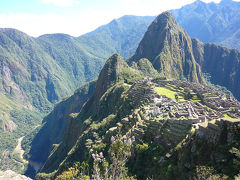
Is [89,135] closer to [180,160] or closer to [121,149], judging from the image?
[180,160]

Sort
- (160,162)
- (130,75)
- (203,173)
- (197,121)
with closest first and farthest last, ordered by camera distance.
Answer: (203,173) → (160,162) → (197,121) → (130,75)

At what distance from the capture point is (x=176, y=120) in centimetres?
4319

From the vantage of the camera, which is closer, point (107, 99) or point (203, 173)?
point (203, 173)

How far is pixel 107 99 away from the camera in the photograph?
145 m

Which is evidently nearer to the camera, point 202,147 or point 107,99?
point 202,147

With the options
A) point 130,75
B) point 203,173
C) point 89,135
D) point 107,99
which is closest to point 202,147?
Result: point 203,173

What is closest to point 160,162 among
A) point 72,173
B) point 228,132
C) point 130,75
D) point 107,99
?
point 228,132

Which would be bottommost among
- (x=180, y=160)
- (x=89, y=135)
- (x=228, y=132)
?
(x=89, y=135)

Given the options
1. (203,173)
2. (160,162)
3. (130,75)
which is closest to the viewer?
(203,173)

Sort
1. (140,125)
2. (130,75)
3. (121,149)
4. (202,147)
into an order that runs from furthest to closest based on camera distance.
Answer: (130,75) < (140,125) < (202,147) < (121,149)

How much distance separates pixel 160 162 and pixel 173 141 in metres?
5.33

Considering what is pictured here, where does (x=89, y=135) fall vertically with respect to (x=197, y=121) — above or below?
below

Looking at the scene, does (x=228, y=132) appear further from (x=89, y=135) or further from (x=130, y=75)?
(x=130, y=75)

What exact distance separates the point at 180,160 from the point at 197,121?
10571 millimetres
